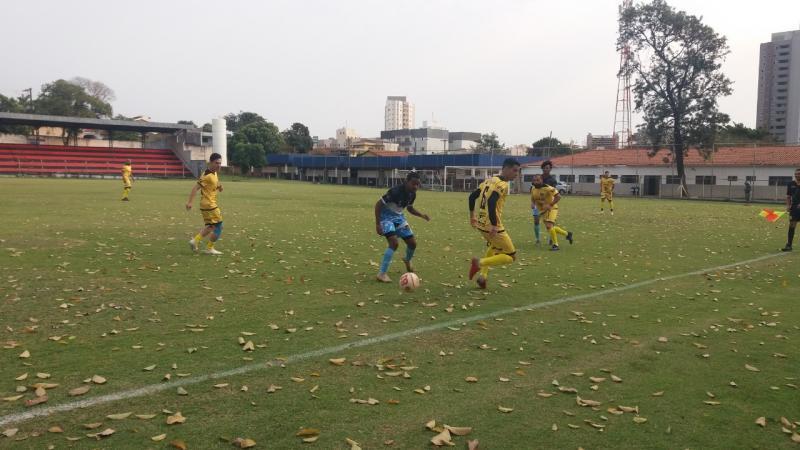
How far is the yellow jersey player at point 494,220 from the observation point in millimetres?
8648

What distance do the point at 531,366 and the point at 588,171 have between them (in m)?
57.6

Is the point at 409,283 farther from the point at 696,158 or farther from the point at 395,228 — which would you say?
the point at 696,158

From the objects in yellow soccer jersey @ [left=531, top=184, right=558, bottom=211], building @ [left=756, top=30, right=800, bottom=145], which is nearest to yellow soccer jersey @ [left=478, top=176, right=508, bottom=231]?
yellow soccer jersey @ [left=531, top=184, right=558, bottom=211]

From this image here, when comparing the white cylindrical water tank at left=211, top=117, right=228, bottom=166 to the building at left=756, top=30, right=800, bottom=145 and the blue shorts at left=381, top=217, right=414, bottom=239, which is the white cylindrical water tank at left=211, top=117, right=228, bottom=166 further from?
the building at left=756, top=30, right=800, bottom=145

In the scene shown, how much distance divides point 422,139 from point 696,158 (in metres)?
96.9

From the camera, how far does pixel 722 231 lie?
19.3 meters

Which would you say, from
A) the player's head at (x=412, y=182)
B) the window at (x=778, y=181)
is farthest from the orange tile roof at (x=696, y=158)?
the player's head at (x=412, y=182)

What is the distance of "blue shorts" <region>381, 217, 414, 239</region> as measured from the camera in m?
9.64

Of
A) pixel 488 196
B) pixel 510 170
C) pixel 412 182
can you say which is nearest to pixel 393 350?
pixel 488 196

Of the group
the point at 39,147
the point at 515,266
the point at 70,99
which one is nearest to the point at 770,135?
the point at 515,266

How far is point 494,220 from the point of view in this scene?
28.3 ft

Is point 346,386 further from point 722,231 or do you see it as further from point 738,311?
point 722,231

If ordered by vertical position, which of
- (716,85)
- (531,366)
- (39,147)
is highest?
(716,85)

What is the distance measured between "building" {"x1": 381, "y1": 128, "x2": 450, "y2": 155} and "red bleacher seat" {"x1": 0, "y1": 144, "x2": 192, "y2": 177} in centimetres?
7566
